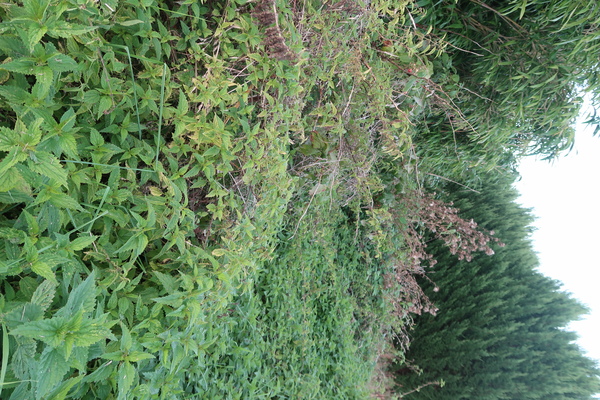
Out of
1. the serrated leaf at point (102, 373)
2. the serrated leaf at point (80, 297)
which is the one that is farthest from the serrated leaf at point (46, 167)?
the serrated leaf at point (102, 373)

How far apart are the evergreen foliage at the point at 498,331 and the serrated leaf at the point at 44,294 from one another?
5767 mm

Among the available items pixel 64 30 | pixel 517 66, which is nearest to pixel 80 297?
pixel 64 30

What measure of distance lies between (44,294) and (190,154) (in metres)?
0.65

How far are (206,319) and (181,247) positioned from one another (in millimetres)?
473

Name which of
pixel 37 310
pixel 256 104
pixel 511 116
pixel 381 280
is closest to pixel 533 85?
pixel 511 116

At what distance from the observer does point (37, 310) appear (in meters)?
0.78

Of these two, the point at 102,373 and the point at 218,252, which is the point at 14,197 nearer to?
the point at 102,373

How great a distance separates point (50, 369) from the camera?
731 millimetres

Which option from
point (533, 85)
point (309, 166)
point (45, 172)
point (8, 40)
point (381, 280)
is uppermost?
point (533, 85)

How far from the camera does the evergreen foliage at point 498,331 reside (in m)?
5.67

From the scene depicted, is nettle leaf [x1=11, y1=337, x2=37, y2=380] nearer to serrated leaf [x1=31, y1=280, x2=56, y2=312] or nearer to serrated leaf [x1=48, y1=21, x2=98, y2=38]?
serrated leaf [x1=31, y1=280, x2=56, y2=312]

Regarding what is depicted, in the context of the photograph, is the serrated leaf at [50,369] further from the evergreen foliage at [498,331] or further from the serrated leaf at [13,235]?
the evergreen foliage at [498,331]

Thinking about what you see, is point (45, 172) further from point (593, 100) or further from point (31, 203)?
point (593, 100)

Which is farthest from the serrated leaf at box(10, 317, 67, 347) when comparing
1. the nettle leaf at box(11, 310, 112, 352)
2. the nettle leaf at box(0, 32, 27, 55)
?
the nettle leaf at box(0, 32, 27, 55)
